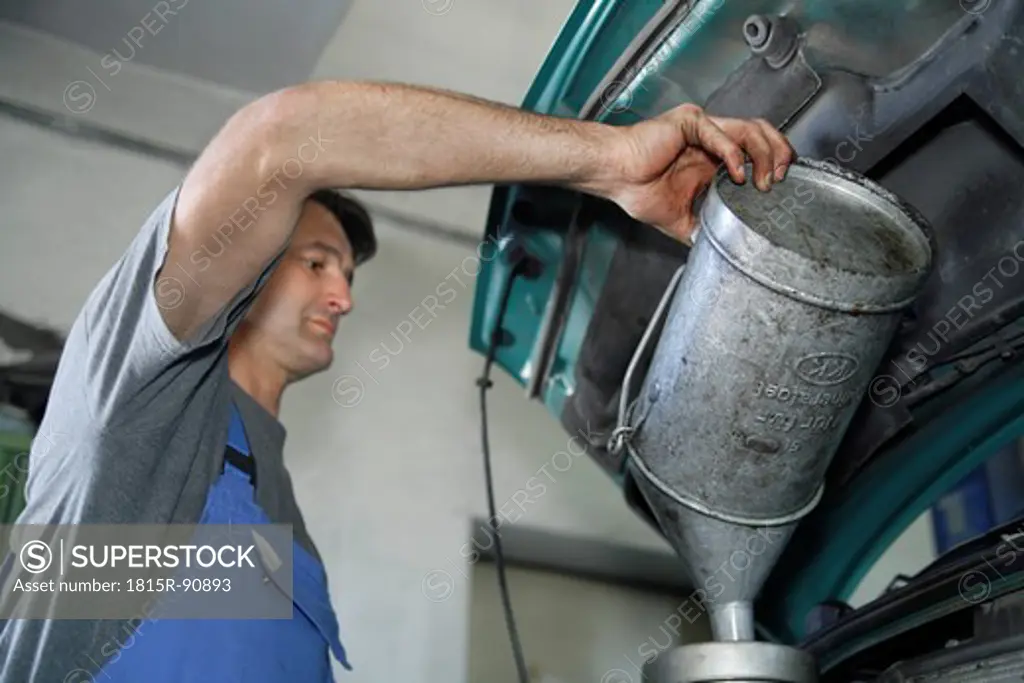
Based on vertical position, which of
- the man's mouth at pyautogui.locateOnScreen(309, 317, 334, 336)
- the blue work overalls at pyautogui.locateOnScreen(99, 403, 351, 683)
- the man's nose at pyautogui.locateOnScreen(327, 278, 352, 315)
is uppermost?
the man's nose at pyautogui.locateOnScreen(327, 278, 352, 315)

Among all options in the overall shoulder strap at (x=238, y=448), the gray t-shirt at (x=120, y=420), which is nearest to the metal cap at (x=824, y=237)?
the gray t-shirt at (x=120, y=420)

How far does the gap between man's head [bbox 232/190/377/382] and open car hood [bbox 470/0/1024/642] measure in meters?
0.40

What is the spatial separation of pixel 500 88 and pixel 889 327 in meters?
1.73

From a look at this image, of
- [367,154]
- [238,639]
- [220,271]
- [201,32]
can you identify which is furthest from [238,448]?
[201,32]

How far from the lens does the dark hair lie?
6.42 feet

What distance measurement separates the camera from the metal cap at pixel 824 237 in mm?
902

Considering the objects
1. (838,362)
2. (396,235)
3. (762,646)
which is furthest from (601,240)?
(396,235)

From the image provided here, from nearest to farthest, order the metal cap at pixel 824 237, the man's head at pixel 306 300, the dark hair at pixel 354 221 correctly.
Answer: the metal cap at pixel 824 237 → the man's head at pixel 306 300 → the dark hair at pixel 354 221

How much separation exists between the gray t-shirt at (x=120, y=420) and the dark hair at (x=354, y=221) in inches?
34.4

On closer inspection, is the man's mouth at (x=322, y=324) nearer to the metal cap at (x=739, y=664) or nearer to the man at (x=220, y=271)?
the man at (x=220, y=271)

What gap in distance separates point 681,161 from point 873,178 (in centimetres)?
22

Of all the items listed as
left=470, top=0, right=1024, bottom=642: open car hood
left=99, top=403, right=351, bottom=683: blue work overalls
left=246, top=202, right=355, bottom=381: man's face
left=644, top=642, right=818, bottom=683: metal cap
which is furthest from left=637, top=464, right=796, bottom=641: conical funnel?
left=246, top=202, right=355, bottom=381: man's face

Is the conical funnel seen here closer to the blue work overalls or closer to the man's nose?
the blue work overalls

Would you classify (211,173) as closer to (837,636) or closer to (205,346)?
(205,346)
